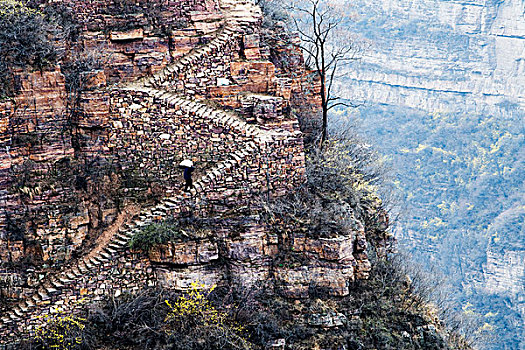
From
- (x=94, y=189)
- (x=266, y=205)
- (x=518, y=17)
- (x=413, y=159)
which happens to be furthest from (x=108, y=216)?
(x=518, y=17)

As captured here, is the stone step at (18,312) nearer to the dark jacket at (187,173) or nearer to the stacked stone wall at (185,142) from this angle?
the stacked stone wall at (185,142)

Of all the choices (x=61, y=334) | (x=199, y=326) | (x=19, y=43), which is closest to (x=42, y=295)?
(x=61, y=334)

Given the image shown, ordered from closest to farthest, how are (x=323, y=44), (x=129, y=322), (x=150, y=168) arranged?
1. (x=129, y=322)
2. (x=150, y=168)
3. (x=323, y=44)

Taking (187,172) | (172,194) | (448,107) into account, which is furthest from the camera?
(448,107)

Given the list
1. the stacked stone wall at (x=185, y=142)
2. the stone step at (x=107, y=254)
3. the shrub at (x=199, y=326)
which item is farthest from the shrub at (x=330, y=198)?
the stone step at (x=107, y=254)

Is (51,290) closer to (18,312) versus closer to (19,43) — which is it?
(18,312)

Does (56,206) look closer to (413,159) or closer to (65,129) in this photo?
(65,129)
